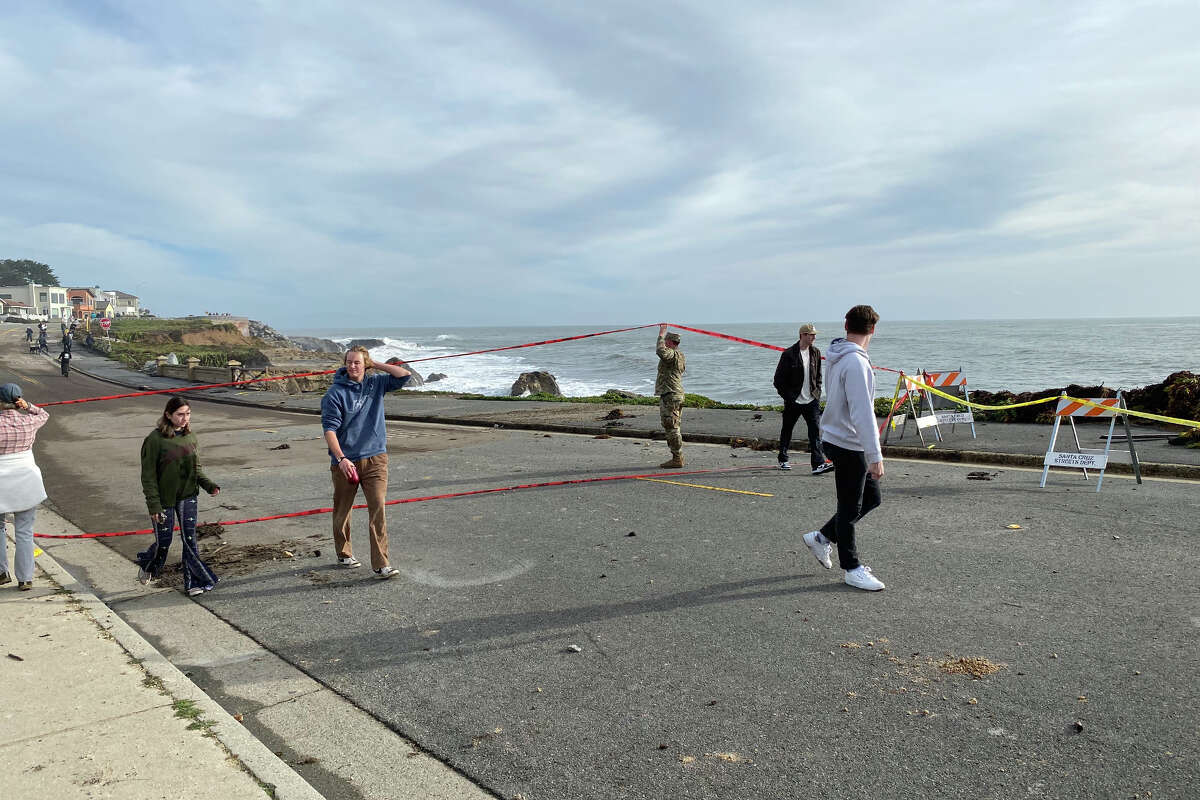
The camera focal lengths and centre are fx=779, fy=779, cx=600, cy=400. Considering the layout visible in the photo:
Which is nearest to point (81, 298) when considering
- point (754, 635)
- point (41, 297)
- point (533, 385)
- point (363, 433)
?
point (41, 297)

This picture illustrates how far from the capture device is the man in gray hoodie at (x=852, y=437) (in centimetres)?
555

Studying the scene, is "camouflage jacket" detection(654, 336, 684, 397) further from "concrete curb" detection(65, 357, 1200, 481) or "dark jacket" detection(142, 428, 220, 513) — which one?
"dark jacket" detection(142, 428, 220, 513)

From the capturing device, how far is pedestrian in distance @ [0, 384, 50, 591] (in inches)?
230

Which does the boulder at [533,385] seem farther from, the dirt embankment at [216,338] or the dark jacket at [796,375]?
the dirt embankment at [216,338]

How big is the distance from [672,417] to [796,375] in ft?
5.88

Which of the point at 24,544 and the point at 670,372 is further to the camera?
the point at 670,372

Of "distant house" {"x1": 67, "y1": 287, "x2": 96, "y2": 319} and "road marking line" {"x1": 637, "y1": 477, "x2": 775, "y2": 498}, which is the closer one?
"road marking line" {"x1": 637, "y1": 477, "x2": 775, "y2": 498}

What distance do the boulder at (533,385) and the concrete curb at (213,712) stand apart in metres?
27.8

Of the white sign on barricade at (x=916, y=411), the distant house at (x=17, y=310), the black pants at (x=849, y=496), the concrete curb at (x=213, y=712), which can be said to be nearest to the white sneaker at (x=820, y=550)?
the black pants at (x=849, y=496)

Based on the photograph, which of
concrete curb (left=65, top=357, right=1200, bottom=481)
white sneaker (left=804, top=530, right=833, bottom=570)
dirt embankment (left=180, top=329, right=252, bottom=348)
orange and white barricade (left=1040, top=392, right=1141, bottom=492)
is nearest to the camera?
white sneaker (left=804, top=530, right=833, bottom=570)

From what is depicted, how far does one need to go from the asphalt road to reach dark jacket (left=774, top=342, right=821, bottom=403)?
1.76 metres

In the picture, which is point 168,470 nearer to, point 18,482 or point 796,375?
point 18,482

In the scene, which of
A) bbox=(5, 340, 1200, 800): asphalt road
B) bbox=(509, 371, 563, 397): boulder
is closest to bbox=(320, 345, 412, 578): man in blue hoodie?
bbox=(5, 340, 1200, 800): asphalt road

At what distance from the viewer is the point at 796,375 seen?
10531 millimetres
